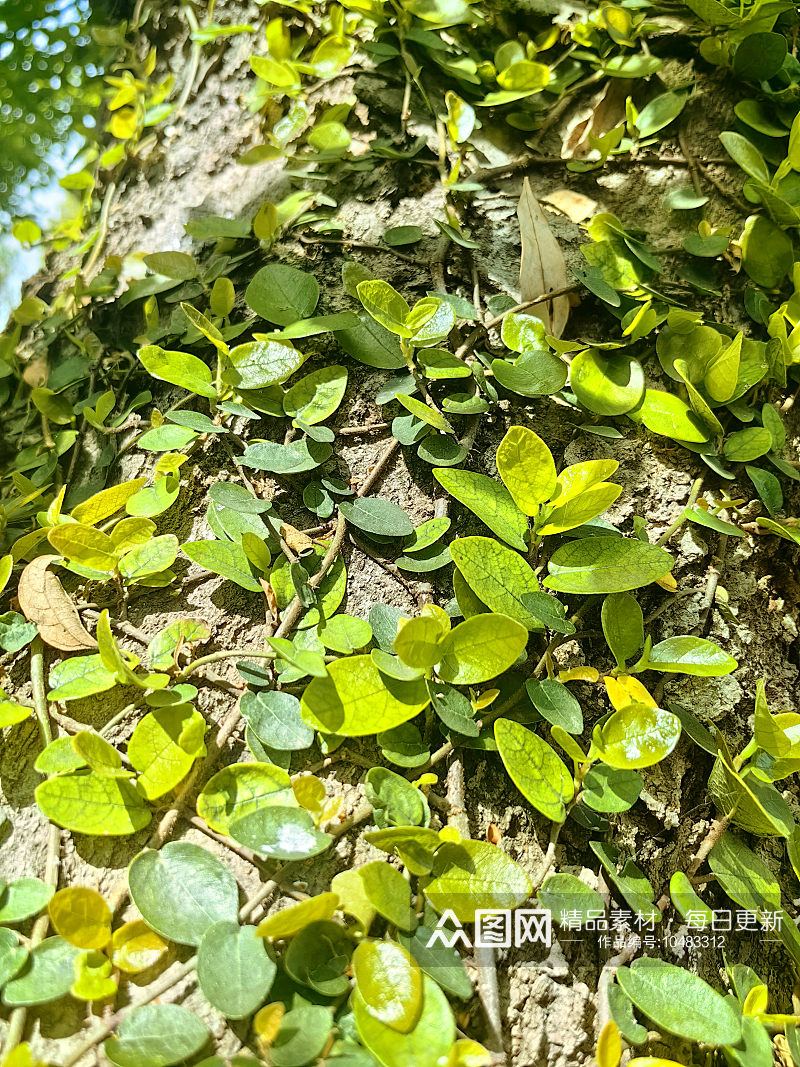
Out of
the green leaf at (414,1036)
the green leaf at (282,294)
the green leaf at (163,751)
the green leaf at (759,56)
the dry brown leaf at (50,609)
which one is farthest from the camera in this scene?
the green leaf at (759,56)

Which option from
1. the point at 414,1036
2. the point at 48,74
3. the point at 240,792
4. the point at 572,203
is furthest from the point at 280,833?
the point at 48,74

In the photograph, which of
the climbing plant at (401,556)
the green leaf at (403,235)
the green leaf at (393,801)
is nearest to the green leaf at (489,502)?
the climbing plant at (401,556)

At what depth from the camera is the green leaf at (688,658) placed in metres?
0.60

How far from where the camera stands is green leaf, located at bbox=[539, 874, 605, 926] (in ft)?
1.76

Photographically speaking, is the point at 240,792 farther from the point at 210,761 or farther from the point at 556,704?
the point at 556,704

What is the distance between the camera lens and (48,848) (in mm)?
559

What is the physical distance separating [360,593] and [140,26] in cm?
120

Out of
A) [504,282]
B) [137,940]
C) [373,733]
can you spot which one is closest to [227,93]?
[504,282]

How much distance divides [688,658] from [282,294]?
0.55 m

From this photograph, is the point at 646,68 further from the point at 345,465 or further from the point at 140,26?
the point at 140,26

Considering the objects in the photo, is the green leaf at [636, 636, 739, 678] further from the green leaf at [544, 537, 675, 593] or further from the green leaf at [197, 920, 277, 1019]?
the green leaf at [197, 920, 277, 1019]

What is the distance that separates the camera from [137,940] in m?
0.49

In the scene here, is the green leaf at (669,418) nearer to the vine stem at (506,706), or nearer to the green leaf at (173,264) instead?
the vine stem at (506,706)

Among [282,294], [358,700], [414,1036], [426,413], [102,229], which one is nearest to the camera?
[414,1036]
